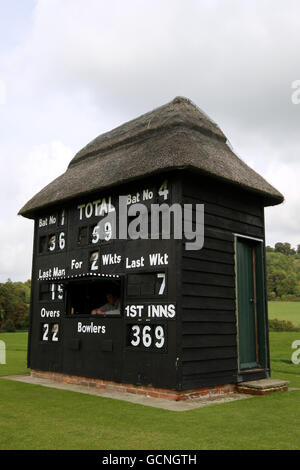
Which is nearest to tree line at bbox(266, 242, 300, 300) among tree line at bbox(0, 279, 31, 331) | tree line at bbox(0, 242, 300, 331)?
tree line at bbox(0, 242, 300, 331)

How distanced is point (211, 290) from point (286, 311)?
1096 inches

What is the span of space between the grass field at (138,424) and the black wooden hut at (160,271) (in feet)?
3.46

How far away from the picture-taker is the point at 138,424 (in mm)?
5891

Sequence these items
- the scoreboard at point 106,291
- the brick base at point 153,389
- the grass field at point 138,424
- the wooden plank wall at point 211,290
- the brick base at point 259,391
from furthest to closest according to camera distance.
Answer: the brick base at point 259,391, the scoreboard at point 106,291, the wooden plank wall at point 211,290, the brick base at point 153,389, the grass field at point 138,424

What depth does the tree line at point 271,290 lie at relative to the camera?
37.6 metres

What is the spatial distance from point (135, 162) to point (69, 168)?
14.6 ft

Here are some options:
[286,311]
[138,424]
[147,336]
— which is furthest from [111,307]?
[286,311]

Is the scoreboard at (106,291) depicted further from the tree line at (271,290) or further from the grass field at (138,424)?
the tree line at (271,290)

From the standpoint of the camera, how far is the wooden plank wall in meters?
7.98
